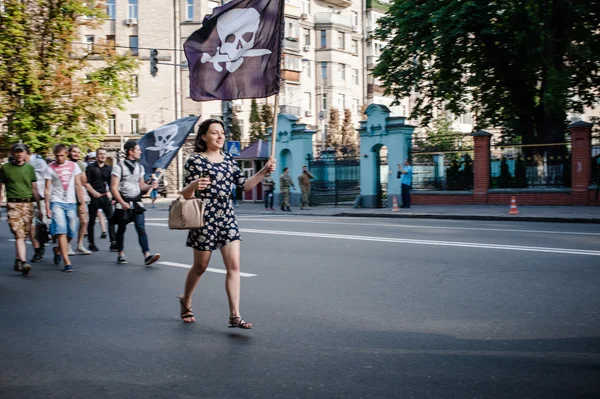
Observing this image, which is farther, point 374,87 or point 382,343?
point 374,87

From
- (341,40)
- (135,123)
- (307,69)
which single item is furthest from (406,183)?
(341,40)

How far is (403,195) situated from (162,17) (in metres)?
35.1

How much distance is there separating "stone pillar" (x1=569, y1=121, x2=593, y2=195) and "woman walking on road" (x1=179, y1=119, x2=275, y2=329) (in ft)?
69.9

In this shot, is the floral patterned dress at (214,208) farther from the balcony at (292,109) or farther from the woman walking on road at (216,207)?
the balcony at (292,109)

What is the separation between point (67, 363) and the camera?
5.20 meters

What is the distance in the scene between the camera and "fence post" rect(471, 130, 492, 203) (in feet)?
91.4

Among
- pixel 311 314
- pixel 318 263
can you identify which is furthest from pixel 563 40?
pixel 311 314

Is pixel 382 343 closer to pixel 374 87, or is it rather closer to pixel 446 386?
pixel 446 386

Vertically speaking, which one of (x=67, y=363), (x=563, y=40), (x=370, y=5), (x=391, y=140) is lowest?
(x=67, y=363)

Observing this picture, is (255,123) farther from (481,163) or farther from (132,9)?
(481,163)

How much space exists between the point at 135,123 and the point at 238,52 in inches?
1997

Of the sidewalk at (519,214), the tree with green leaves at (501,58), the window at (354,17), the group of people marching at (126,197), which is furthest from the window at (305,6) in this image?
the group of people marching at (126,197)

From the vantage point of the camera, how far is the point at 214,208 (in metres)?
6.20

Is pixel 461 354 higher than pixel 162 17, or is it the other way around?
pixel 162 17
